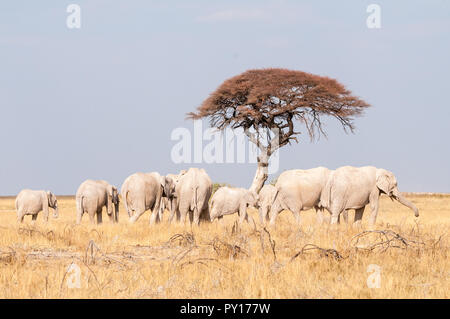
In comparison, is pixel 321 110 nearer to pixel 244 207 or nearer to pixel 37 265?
pixel 244 207

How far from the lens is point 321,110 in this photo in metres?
34.4

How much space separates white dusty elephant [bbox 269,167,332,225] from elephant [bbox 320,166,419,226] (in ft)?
0.71

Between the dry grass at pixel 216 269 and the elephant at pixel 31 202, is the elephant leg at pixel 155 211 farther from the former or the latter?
the elephant at pixel 31 202

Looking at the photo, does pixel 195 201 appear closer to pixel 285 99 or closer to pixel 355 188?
pixel 355 188

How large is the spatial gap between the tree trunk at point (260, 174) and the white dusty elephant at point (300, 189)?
1504 centimetres

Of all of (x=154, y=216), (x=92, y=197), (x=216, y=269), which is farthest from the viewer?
(x=92, y=197)

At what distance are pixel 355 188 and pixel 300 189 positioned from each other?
142cm

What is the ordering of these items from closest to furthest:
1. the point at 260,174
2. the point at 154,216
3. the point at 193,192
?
the point at 193,192, the point at 154,216, the point at 260,174

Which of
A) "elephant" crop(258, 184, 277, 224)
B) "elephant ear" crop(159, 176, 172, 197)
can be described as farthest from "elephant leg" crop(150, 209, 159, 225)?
"elephant" crop(258, 184, 277, 224)

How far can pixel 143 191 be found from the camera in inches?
646

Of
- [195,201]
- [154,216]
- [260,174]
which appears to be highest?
[195,201]

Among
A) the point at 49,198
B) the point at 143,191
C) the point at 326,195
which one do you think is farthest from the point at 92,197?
the point at 326,195
